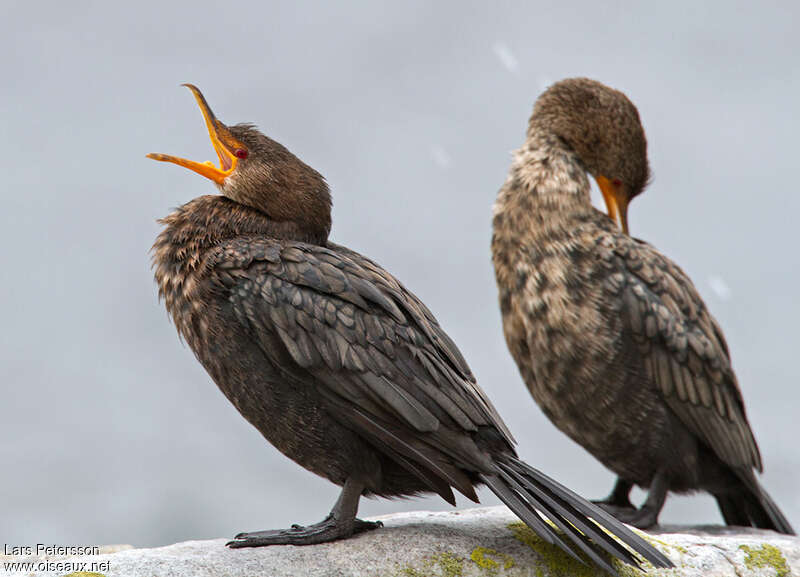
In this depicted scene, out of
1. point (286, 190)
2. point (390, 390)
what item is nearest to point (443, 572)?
point (390, 390)

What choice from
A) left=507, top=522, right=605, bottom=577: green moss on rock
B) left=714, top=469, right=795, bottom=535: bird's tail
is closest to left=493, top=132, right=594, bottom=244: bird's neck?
left=714, top=469, right=795, bottom=535: bird's tail

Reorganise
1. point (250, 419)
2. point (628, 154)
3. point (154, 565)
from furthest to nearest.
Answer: point (628, 154), point (250, 419), point (154, 565)

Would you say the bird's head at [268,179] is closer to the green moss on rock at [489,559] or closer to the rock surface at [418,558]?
the rock surface at [418,558]

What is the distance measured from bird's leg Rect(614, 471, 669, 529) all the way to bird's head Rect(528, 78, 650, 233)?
1415 mm

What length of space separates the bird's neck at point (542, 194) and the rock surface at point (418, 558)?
1958 mm

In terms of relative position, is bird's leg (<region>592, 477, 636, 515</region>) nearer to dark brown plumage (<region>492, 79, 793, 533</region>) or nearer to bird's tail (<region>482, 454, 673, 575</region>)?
dark brown plumage (<region>492, 79, 793, 533</region>)

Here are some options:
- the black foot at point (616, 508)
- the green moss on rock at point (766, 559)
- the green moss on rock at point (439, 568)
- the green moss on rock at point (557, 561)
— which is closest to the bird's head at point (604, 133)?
the black foot at point (616, 508)

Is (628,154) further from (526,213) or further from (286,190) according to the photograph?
(286,190)

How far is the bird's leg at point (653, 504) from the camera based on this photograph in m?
5.50

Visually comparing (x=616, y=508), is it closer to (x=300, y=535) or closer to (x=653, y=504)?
(x=653, y=504)

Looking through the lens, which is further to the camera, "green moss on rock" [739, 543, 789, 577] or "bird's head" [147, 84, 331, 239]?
"green moss on rock" [739, 543, 789, 577]

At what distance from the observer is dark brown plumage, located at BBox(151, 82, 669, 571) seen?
353cm

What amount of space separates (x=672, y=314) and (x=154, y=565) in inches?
122

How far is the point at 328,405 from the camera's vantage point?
3.57 meters
